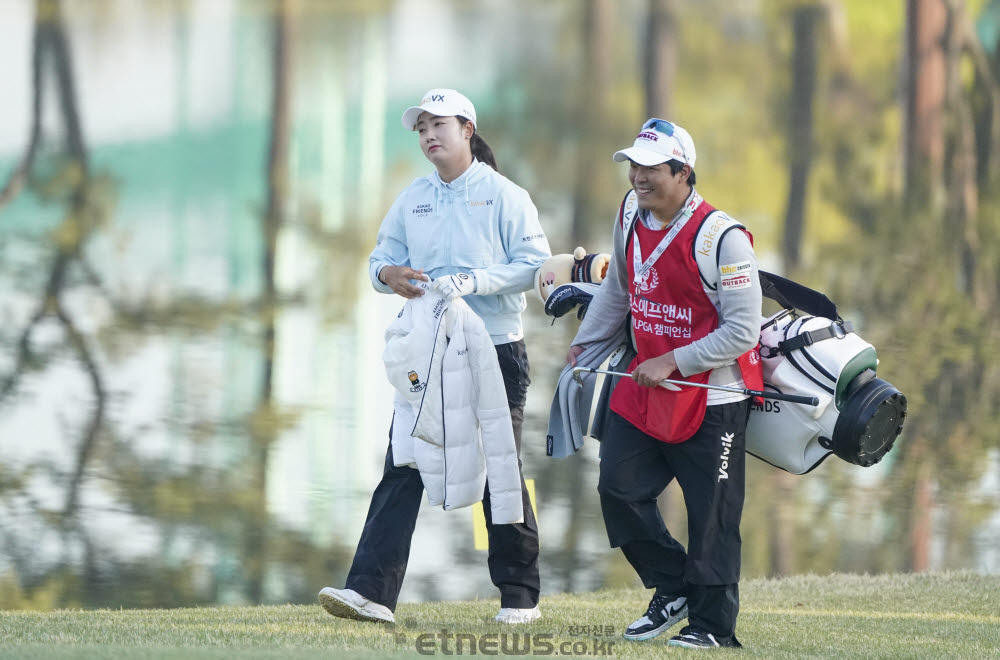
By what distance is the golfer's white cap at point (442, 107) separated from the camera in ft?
13.7

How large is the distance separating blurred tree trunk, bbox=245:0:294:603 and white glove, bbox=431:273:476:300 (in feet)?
11.3

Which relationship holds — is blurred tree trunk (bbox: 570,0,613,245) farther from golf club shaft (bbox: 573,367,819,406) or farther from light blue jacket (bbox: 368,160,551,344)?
golf club shaft (bbox: 573,367,819,406)

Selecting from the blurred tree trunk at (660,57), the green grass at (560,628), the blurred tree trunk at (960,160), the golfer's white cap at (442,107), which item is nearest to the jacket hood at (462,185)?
the golfer's white cap at (442,107)

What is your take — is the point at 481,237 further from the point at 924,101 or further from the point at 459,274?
the point at 924,101

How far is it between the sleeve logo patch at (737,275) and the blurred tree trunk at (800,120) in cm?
483

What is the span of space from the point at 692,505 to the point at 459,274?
98cm

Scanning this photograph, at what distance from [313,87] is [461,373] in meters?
4.00

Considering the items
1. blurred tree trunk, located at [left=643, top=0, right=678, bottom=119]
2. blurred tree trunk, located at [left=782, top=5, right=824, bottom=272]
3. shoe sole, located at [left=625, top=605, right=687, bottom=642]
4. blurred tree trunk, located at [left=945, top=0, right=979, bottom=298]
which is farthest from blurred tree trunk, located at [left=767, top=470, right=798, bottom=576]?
shoe sole, located at [left=625, top=605, right=687, bottom=642]

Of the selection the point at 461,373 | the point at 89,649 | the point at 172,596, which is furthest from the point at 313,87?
the point at 89,649

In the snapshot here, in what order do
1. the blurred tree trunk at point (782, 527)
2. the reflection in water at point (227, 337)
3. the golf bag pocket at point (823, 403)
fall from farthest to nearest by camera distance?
the blurred tree trunk at point (782, 527) → the reflection in water at point (227, 337) → the golf bag pocket at point (823, 403)

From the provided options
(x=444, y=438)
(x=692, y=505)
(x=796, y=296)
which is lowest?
(x=692, y=505)

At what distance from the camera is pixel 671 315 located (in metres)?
3.83

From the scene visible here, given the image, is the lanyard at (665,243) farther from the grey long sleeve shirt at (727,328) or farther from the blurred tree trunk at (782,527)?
the blurred tree trunk at (782,527)

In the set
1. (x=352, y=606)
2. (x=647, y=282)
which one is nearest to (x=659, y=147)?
(x=647, y=282)
